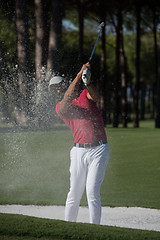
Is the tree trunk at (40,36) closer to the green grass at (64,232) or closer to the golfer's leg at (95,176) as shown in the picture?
the golfer's leg at (95,176)

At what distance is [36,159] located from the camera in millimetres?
13633

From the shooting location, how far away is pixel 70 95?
17.2 ft

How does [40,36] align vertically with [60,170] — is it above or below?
above

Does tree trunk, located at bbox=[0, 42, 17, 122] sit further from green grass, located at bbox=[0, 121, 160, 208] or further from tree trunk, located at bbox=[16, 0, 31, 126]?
green grass, located at bbox=[0, 121, 160, 208]

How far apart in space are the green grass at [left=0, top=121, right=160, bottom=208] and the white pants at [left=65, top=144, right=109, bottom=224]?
105 inches

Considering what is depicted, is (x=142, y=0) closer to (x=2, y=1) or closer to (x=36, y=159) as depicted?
(x=2, y=1)

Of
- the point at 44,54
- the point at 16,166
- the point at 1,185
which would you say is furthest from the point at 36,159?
the point at 44,54

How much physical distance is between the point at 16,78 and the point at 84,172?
14957mm

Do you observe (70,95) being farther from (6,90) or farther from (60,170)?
(6,90)

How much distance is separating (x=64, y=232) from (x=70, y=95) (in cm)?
149

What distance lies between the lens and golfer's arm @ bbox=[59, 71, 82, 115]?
17.0 feet

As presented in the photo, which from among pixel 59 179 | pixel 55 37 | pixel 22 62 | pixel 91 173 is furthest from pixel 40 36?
pixel 91 173

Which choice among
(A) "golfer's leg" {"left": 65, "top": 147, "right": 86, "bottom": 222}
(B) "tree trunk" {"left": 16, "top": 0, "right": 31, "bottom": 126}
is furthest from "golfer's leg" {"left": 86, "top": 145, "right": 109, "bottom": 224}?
(B) "tree trunk" {"left": 16, "top": 0, "right": 31, "bottom": 126}

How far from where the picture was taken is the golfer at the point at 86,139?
207 inches
